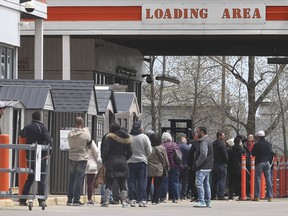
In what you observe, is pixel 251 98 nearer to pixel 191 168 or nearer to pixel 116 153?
pixel 191 168

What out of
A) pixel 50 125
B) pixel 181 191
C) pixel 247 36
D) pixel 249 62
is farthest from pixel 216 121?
pixel 50 125

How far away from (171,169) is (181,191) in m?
2.68

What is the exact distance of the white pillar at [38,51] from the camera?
1289 inches

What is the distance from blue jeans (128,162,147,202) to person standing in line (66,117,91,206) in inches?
56.0

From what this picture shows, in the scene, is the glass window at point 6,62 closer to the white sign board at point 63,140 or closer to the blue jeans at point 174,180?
the white sign board at point 63,140

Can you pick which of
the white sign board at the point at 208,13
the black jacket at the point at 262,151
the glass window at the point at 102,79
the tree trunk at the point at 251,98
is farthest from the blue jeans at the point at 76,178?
the tree trunk at the point at 251,98

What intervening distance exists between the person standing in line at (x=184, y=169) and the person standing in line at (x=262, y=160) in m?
1.79

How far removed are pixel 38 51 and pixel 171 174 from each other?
27.1ft

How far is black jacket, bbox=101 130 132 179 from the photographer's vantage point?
70.9 ft

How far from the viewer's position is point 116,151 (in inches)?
852

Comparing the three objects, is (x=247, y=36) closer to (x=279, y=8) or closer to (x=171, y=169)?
(x=279, y=8)

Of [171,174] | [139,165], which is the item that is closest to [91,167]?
[139,165]

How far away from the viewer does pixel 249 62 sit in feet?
183

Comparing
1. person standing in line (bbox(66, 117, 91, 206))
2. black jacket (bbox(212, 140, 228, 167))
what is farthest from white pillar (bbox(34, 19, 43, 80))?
person standing in line (bbox(66, 117, 91, 206))
